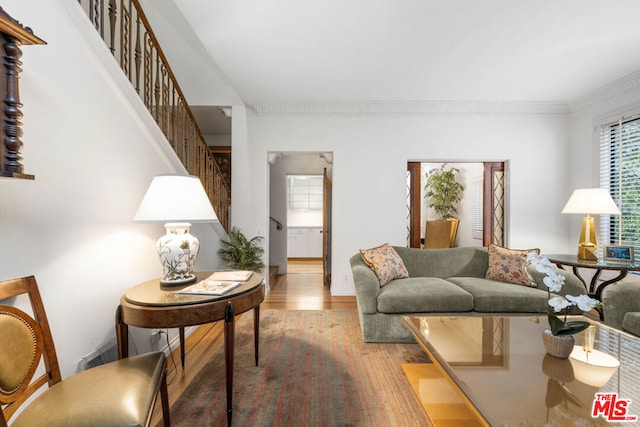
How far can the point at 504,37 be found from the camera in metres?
2.55

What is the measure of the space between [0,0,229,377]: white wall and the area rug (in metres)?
0.69

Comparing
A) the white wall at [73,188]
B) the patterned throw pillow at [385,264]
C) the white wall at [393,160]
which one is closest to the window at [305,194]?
the white wall at [393,160]

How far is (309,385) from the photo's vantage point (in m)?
2.00

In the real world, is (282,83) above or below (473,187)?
above

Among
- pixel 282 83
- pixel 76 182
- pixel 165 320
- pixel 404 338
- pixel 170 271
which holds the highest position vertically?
pixel 282 83

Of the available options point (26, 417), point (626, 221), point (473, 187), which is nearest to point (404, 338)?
point (26, 417)

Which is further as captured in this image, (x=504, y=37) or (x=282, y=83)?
(x=282, y=83)

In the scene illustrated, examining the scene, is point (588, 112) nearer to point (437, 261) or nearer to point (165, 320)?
point (437, 261)

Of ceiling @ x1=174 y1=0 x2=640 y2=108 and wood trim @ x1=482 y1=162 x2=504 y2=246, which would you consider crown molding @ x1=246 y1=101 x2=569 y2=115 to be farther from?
wood trim @ x1=482 y1=162 x2=504 y2=246

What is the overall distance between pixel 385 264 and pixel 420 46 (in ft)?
6.98

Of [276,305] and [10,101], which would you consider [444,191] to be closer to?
[276,305]

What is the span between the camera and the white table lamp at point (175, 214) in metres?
1.74

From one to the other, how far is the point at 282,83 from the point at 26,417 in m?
3.45

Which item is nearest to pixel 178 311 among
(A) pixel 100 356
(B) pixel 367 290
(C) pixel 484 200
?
(A) pixel 100 356
